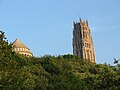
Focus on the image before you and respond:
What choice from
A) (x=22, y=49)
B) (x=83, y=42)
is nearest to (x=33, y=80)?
(x=22, y=49)

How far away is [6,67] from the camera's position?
23.1m

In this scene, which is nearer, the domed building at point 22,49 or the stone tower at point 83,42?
the domed building at point 22,49

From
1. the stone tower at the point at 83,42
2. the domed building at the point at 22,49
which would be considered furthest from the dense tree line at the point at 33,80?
the stone tower at the point at 83,42

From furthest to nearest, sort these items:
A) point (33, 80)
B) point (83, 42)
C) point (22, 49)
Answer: point (83, 42) → point (22, 49) → point (33, 80)

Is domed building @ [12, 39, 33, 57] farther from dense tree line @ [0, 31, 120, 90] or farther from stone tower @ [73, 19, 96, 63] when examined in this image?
stone tower @ [73, 19, 96, 63]

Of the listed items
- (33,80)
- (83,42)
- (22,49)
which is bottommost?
(33,80)

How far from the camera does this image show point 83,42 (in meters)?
124

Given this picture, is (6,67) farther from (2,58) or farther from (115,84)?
(115,84)

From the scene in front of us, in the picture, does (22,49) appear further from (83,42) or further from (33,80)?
(33,80)

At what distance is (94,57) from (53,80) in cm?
8194

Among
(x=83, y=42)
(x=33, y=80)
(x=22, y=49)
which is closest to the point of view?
(x=33, y=80)

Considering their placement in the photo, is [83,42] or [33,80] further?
[83,42]

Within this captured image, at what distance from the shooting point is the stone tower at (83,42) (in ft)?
402

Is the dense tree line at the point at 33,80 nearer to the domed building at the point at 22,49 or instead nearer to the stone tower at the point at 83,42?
the domed building at the point at 22,49
